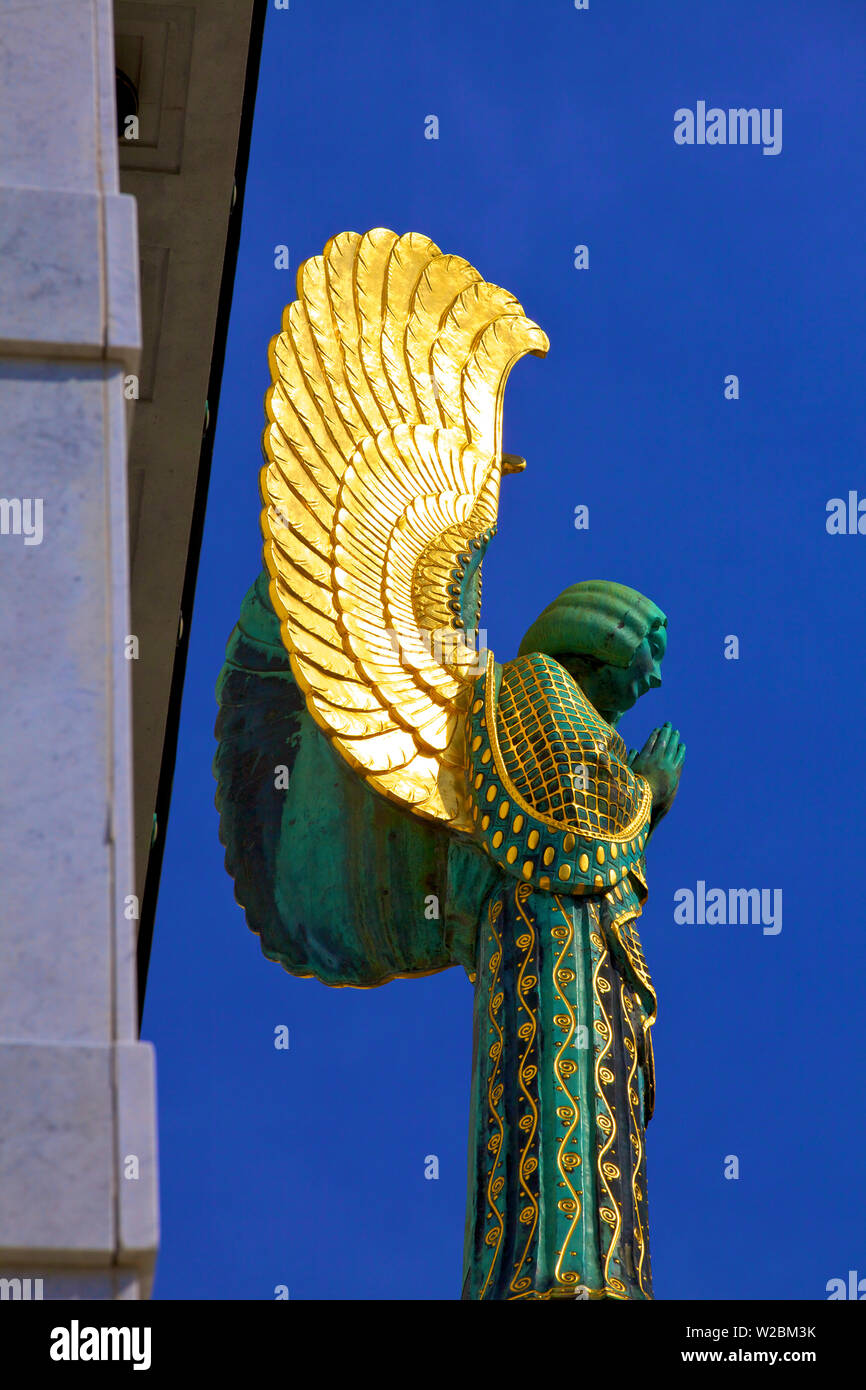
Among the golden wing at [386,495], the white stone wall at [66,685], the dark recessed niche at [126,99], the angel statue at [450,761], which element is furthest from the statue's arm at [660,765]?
the white stone wall at [66,685]

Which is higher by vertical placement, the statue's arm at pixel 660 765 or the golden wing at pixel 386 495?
the golden wing at pixel 386 495

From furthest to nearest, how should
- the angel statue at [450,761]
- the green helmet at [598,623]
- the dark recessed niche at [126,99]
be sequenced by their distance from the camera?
the dark recessed niche at [126,99], the green helmet at [598,623], the angel statue at [450,761]

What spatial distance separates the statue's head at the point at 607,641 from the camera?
8.87 metres

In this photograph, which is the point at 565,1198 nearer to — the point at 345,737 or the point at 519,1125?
the point at 519,1125

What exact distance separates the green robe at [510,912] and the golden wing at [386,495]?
19 cm

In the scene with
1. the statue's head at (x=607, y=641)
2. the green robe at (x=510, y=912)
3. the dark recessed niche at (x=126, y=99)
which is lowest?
the green robe at (x=510, y=912)

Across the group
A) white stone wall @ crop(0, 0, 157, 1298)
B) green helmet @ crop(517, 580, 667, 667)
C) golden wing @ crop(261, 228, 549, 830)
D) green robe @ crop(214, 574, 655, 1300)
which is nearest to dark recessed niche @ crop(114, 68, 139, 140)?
golden wing @ crop(261, 228, 549, 830)

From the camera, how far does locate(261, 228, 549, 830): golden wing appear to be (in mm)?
8281

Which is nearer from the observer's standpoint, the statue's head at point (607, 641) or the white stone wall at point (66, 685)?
the white stone wall at point (66, 685)

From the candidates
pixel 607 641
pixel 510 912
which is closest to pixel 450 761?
pixel 510 912

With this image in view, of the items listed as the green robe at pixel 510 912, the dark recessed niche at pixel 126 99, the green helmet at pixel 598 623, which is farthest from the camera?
the dark recessed niche at pixel 126 99

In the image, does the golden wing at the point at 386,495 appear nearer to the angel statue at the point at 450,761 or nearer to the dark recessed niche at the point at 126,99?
the angel statue at the point at 450,761

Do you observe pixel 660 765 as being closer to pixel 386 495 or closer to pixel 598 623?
pixel 598 623
